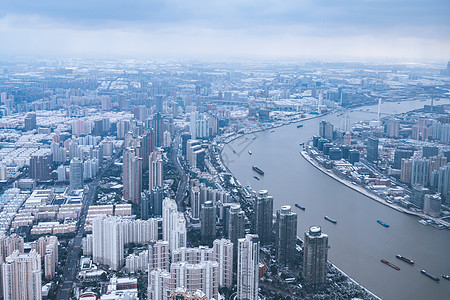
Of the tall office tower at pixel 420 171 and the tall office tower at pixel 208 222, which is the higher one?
the tall office tower at pixel 420 171

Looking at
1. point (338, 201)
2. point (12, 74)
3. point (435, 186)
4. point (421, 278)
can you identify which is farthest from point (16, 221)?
point (12, 74)

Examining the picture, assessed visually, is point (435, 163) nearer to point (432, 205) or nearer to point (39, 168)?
point (432, 205)

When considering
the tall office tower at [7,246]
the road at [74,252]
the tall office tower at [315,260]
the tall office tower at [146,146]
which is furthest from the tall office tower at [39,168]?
the tall office tower at [315,260]

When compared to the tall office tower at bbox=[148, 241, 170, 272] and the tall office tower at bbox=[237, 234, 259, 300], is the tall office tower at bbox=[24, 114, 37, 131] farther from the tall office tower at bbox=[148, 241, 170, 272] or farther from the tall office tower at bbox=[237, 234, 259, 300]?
the tall office tower at bbox=[237, 234, 259, 300]

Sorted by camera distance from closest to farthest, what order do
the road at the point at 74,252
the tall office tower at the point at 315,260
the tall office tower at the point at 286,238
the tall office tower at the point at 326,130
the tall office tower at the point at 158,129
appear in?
1. the road at the point at 74,252
2. the tall office tower at the point at 315,260
3. the tall office tower at the point at 286,238
4. the tall office tower at the point at 158,129
5. the tall office tower at the point at 326,130

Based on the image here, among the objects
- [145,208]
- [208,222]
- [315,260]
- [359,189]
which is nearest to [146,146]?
[145,208]

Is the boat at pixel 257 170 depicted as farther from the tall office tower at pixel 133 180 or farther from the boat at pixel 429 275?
the boat at pixel 429 275
